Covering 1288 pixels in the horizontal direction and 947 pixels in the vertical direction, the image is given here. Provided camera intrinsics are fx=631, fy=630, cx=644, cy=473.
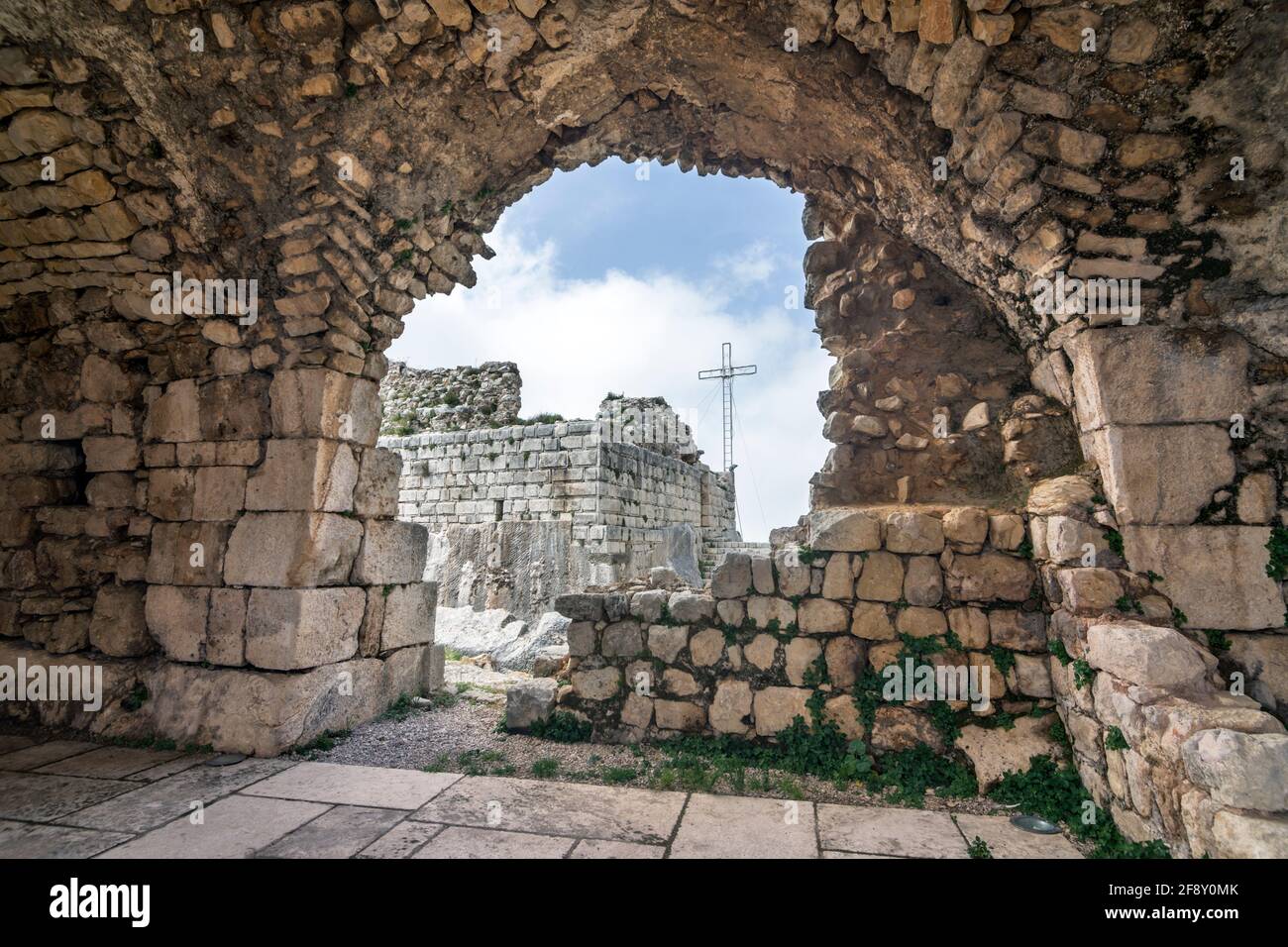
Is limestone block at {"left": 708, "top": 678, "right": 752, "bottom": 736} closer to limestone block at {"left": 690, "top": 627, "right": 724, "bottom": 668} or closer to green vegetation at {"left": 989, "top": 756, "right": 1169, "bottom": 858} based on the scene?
limestone block at {"left": 690, "top": 627, "right": 724, "bottom": 668}

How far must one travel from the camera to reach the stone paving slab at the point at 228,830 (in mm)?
2775

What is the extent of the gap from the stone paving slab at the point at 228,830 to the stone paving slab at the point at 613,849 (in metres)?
1.41

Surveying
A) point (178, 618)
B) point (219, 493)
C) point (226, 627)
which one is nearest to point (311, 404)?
point (219, 493)

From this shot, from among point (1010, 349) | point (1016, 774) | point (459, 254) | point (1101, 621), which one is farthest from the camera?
point (459, 254)

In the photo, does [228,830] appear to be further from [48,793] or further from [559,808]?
[559,808]

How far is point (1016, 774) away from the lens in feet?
11.3

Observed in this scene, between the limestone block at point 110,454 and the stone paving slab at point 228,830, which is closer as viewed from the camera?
the stone paving slab at point 228,830

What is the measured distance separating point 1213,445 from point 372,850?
14.6ft

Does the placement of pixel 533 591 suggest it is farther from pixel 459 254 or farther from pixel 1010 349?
pixel 1010 349

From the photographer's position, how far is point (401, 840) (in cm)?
289

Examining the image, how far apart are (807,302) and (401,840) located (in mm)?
4834

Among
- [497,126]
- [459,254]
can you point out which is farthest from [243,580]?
[497,126]

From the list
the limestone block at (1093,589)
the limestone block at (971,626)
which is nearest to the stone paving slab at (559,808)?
the limestone block at (971,626)

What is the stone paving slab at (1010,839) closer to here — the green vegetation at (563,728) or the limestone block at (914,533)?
the limestone block at (914,533)
